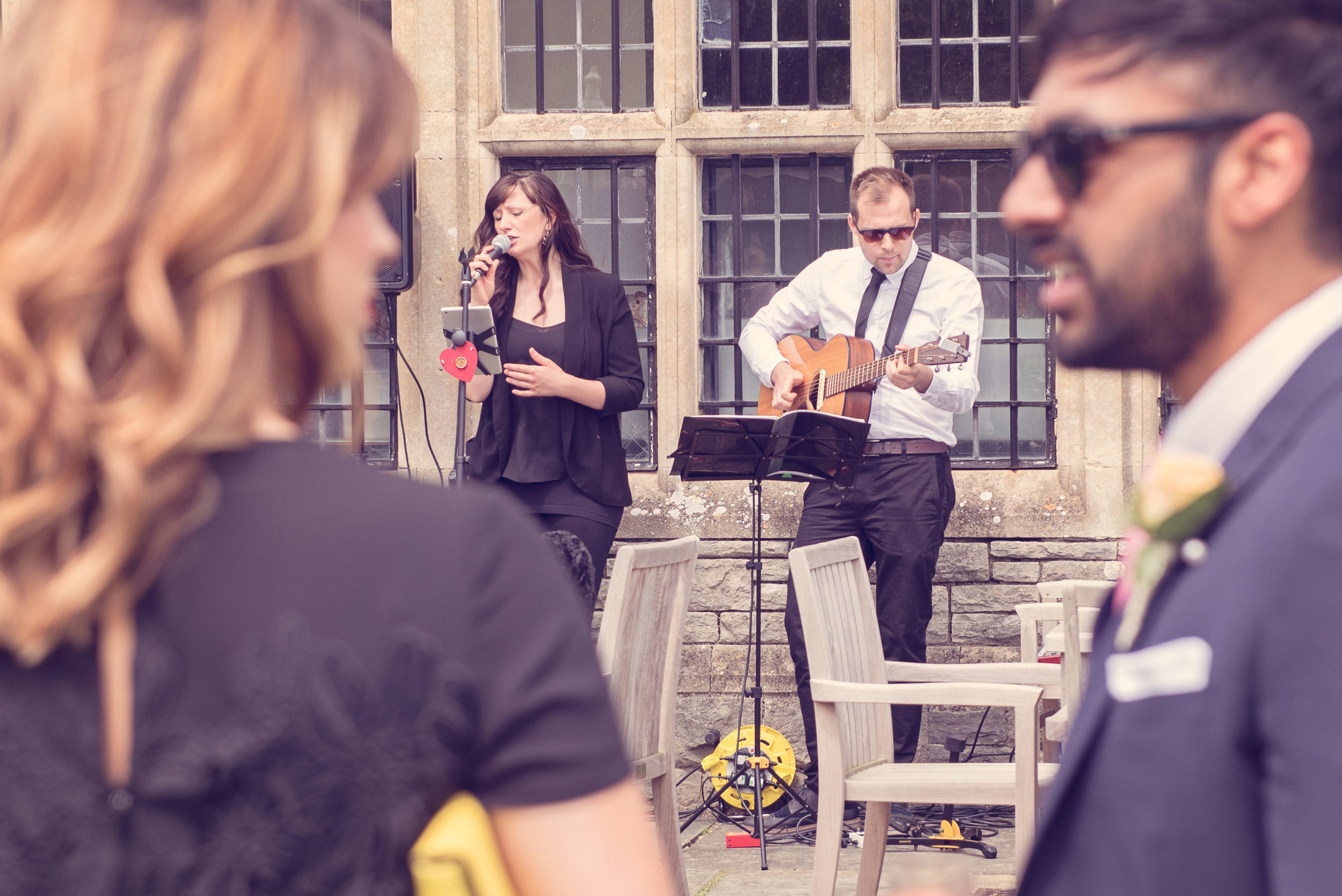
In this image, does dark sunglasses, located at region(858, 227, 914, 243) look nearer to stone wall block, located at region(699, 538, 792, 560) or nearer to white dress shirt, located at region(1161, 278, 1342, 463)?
stone wall block, located at region(699, 538, 792, 560)

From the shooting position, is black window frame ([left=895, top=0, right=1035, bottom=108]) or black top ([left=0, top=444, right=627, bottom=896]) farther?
black window frame ([left=895, top=0, right=1035, bottom=108])

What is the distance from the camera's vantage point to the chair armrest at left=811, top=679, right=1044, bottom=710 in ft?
10.5

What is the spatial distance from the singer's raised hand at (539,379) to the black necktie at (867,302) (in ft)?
3.59

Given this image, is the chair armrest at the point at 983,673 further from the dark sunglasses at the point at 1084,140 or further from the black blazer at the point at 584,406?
the dark sunglasses at the point at 1084,140

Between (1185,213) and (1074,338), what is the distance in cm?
13

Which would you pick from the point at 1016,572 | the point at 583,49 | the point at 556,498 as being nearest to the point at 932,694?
the point at 556,498

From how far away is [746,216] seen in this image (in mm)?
6027

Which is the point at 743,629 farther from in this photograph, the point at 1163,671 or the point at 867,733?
the point at 1163,671

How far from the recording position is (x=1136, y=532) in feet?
3.24

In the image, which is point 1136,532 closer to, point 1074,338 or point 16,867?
point 1074,338

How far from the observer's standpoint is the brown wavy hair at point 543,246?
4656 millimetres

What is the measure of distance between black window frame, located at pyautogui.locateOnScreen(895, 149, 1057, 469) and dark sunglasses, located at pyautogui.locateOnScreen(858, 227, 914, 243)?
1076mm

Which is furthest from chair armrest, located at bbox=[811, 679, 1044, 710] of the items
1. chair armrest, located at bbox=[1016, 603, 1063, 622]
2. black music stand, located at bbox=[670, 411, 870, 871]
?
chair armrest, located at bbox=[1016, 603, 1063, 622]

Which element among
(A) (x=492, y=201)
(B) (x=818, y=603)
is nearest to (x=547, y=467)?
(A) (x=492, y=201)
